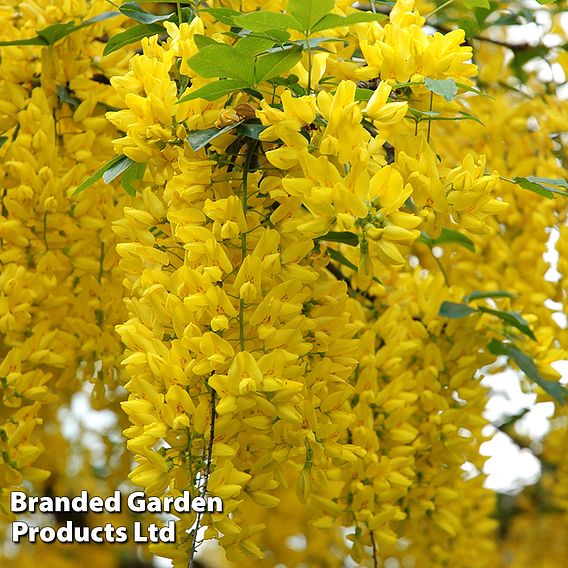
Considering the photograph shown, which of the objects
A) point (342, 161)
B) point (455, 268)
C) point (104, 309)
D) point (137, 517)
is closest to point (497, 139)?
point (455, 268)

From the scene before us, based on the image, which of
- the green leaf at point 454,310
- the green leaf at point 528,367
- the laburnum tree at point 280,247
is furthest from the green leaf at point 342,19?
the green leaf at point 528,367

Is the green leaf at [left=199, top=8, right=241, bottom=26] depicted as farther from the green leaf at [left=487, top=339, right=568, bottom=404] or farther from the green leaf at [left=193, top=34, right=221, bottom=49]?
the green leaf at [left=487, top=339, right=568, bottom=404]

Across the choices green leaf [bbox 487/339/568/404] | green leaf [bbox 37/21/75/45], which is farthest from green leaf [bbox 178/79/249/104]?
green leaf [bbox 487/339/568/404]

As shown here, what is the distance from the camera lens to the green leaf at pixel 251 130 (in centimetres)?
107

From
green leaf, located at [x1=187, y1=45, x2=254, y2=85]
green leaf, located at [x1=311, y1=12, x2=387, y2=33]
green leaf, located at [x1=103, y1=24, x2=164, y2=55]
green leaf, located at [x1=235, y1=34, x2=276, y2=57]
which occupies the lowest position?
green leaf, located at [x1=187, y1=45, x2=254, y2=85]

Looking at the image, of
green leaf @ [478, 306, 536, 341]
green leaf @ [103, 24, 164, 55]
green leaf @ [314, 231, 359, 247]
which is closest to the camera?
green leaf @ [314, 231, 359, 247]

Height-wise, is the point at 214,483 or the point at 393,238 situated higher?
the point at 393,238

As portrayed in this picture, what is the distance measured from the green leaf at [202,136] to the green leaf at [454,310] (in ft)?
2.22

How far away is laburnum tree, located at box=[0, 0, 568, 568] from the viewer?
3.54 ft

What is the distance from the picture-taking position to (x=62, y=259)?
5.13 feet

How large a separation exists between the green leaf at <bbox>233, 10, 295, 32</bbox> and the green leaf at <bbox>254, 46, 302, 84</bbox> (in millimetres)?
28

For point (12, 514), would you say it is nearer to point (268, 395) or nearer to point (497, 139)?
point (268, 395)

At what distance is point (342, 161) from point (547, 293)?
40.9 inches

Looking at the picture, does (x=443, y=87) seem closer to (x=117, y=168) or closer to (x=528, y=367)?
(x=117, y=168)
